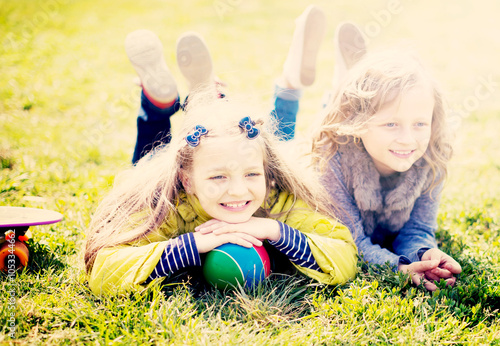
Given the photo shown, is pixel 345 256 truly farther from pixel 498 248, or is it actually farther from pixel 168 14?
pixel 168 14

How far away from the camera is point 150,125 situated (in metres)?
3.78

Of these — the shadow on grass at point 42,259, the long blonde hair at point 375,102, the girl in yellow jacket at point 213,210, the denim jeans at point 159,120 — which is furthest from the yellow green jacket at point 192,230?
the denim jeans at point 159,120

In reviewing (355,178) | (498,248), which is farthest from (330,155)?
(498,248)

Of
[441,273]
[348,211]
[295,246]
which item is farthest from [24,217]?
[441,273]

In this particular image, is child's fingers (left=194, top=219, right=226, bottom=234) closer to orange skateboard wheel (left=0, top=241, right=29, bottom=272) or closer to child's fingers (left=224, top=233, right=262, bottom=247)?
child's fingers (left=224, top=233, right=262, bottom=247)

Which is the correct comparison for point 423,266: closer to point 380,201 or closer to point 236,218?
point 380,201

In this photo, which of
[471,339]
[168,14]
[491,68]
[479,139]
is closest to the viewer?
[471,339]

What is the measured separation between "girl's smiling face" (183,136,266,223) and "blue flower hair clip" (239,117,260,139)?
0.14 feet

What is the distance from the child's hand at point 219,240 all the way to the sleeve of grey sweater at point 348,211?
2.56 feet

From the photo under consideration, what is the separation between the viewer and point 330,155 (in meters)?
3.28

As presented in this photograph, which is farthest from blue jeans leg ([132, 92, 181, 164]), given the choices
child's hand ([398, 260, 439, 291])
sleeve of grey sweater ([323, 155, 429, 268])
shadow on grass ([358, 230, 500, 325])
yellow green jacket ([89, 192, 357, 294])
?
child's hand ([398, 260, 439, 291])

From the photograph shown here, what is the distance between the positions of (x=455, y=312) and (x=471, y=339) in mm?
170

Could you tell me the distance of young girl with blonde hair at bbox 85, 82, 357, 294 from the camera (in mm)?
2600

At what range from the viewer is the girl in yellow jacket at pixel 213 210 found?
2.60 metres
